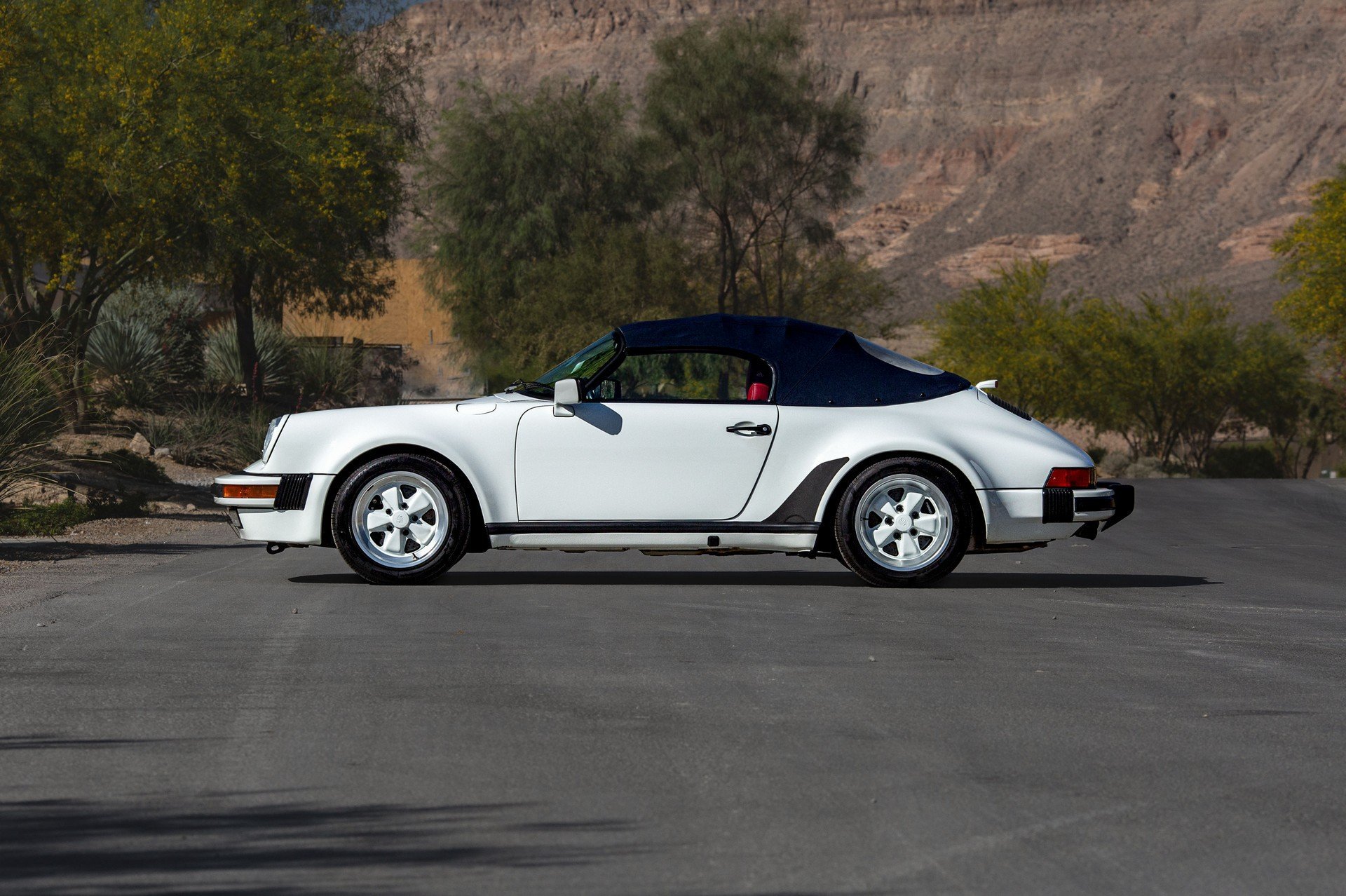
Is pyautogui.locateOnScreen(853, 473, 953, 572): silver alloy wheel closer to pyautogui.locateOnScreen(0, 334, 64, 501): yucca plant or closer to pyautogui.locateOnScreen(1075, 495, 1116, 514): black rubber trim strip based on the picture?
pyautogui.locateOnScreen(1075, 495, 1116, 514): black rubber trim strip

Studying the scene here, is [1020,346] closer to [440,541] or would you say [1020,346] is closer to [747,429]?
[747,429]

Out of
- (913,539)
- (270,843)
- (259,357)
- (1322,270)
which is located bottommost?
(270,843)

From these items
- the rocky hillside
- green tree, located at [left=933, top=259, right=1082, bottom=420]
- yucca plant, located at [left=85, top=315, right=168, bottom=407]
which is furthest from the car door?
the rocky hillside

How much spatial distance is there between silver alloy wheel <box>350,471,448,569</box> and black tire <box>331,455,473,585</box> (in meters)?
0.02

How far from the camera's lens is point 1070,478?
10.9 metres

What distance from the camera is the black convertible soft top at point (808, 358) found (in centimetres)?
1093

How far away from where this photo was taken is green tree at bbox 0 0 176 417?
24953 mm

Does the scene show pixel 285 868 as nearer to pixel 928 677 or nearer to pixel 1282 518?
pixel 928 677

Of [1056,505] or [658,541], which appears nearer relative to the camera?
[658,541]

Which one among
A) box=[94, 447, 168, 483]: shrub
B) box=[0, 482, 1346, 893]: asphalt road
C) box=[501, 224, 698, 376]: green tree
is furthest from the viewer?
box=[501, 224, 698, 376]: green tree

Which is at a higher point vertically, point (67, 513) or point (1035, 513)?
point (1035, 513)

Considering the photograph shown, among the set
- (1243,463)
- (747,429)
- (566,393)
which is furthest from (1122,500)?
(1243,463)

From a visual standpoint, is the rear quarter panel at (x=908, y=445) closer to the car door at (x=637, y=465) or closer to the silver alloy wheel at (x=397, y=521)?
the car door at (x=637, y=465)

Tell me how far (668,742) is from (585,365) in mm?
5240
